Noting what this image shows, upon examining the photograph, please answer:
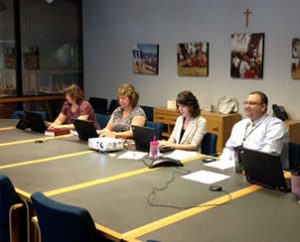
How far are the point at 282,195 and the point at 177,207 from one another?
65cm

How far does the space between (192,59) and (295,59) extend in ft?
5.52

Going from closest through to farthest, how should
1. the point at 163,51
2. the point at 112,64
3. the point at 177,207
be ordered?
the point at 177,207
the point at 163,51
the point at 112,64

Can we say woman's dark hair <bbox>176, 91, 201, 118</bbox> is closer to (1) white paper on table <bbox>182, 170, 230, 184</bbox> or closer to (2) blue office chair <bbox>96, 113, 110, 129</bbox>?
(1) white paper on table <bbox>182, 170, 230, 184</bbox>

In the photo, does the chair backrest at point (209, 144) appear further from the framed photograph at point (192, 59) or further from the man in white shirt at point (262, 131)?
the framed photograph at point (192, 59)

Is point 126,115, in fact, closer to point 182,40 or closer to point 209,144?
point 209,144

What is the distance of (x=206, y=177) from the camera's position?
2.93 metres

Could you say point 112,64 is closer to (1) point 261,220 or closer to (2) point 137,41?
(2) point 137,41

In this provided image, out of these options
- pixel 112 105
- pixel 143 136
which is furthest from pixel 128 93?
pixel 112 105

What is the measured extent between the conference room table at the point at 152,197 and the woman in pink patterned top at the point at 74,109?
1362 mm

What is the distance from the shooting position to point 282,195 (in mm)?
2518

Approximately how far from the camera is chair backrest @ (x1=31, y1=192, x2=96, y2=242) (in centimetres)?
193

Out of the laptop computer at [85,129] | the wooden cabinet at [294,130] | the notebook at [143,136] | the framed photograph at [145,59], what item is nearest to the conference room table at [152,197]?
the notebook at [143,136]

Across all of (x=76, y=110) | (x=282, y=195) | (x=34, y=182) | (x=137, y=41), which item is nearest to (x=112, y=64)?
(x=137, y=41)

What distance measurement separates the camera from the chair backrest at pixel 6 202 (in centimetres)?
260
